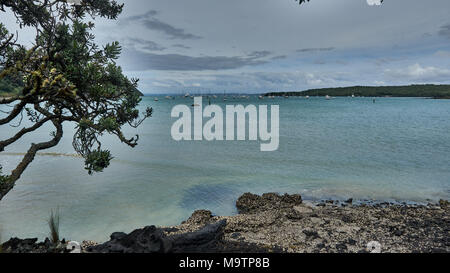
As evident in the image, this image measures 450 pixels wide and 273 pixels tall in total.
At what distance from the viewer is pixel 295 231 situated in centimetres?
885

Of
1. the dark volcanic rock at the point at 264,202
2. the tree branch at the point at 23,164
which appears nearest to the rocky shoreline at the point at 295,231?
the dark volcanic rock at the point at 264,202

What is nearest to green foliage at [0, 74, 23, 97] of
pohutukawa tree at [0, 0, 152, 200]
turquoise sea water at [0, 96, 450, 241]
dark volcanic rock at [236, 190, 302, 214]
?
pohutukawa tree at [0, 0, 152, 200]

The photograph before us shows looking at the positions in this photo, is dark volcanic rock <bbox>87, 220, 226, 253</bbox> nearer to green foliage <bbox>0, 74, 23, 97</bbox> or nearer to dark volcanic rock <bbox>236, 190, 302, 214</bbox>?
green foliage <bbox>0, 74, 23, 97</bbox>

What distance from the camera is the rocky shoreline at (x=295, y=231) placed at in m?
6.00

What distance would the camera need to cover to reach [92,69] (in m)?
5.46

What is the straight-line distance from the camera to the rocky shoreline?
19.7ft

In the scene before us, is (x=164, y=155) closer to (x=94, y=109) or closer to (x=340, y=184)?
(x=340, y=184)

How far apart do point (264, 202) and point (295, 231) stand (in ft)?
11.0

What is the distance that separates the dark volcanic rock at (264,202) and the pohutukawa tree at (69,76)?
7.25 m

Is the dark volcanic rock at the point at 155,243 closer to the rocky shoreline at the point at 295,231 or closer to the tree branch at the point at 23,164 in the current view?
the rocky shoreline at the point at 295,231

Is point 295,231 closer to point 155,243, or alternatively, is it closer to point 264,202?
point 264,202

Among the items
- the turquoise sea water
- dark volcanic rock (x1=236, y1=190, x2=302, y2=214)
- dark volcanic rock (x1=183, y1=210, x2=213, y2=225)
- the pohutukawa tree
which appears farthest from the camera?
dark volcanic rock (x1=236, y1=190, x2=302, y2=214)

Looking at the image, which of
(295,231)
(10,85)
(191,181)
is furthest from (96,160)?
(191,181)
